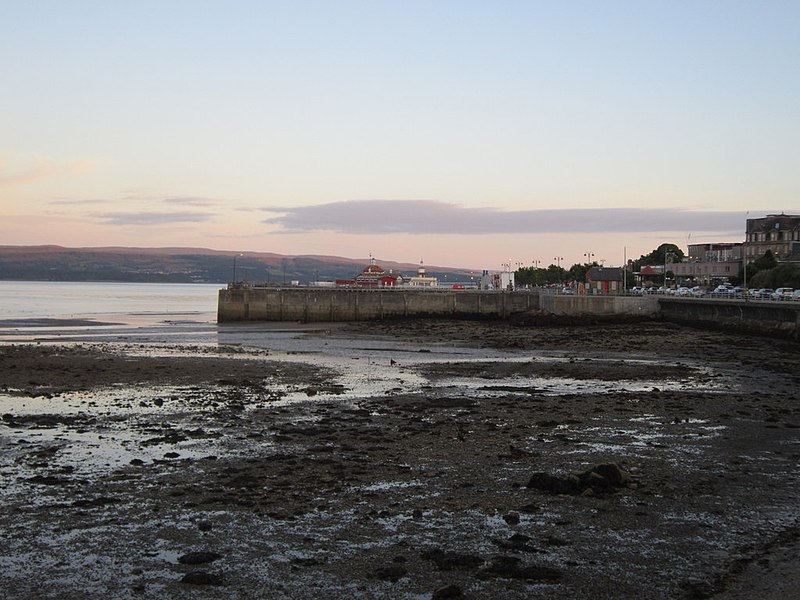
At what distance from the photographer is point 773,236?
129 m

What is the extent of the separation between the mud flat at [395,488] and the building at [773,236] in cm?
10435

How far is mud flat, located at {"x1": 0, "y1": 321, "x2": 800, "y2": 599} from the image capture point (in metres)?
10.4

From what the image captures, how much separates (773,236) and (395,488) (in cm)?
12806

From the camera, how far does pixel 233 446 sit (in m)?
18.0

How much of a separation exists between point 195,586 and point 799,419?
17.5m

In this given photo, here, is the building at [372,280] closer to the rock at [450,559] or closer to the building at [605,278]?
the building at [605,278]

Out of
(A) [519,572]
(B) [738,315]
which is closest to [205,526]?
(A) [519,572]

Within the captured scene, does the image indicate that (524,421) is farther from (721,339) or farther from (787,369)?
(721,339)

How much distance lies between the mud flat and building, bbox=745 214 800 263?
342ft

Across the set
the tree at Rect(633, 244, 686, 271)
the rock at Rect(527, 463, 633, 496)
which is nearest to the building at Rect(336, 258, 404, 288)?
the tree at Rect(633, 244, 686, 271)

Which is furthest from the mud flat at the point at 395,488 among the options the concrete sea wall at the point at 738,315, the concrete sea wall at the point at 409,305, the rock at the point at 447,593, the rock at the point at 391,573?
the concrete sea wall at the point at 409,305

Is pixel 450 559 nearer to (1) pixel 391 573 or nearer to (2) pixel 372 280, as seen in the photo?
(1) pixel 391 573

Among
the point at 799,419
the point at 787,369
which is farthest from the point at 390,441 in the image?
the point at 787,369

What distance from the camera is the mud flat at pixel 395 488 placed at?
10430 millimetres
